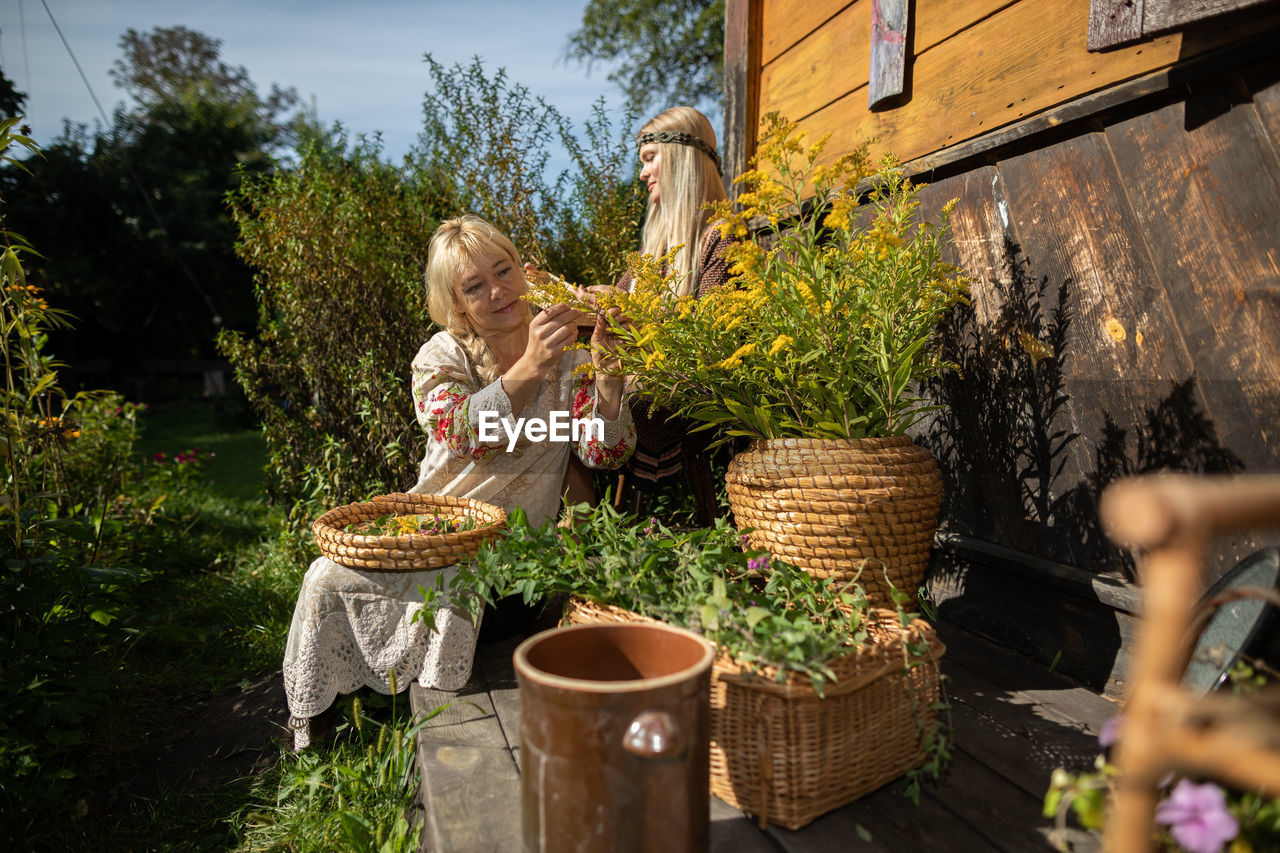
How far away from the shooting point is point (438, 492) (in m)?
2.52

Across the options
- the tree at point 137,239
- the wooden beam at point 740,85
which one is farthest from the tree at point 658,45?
the wooden beam at point 740,85

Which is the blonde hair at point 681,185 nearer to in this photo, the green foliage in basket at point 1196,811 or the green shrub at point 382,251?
the green shrub at point 382,251

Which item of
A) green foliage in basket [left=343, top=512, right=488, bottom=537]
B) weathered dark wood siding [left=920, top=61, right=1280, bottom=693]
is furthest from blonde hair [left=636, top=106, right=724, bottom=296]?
green foliage in basket [left=343, top=512, right=488, bottom=537]

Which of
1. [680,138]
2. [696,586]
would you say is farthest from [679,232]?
[696,586]

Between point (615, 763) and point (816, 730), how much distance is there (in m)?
0.41

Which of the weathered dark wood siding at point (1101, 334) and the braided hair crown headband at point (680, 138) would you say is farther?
the braided hair crown headband at point (680, 138)

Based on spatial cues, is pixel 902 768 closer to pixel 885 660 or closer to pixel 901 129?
pixel 885 660

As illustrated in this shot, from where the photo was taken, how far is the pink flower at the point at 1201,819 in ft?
2.49

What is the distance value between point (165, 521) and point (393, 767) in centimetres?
327

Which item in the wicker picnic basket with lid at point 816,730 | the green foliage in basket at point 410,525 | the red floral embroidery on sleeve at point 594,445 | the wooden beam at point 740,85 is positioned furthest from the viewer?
the wooden beam at point 740,85

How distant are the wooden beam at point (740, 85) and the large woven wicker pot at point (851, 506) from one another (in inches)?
86.5

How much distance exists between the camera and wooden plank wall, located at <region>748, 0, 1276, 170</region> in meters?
1.86

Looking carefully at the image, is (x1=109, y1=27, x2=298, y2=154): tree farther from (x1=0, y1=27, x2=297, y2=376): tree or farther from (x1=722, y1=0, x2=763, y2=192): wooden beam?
(x1=722, y1=0, x2=763, y2=192): wooden beam

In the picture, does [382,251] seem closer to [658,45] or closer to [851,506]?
[851,506]
